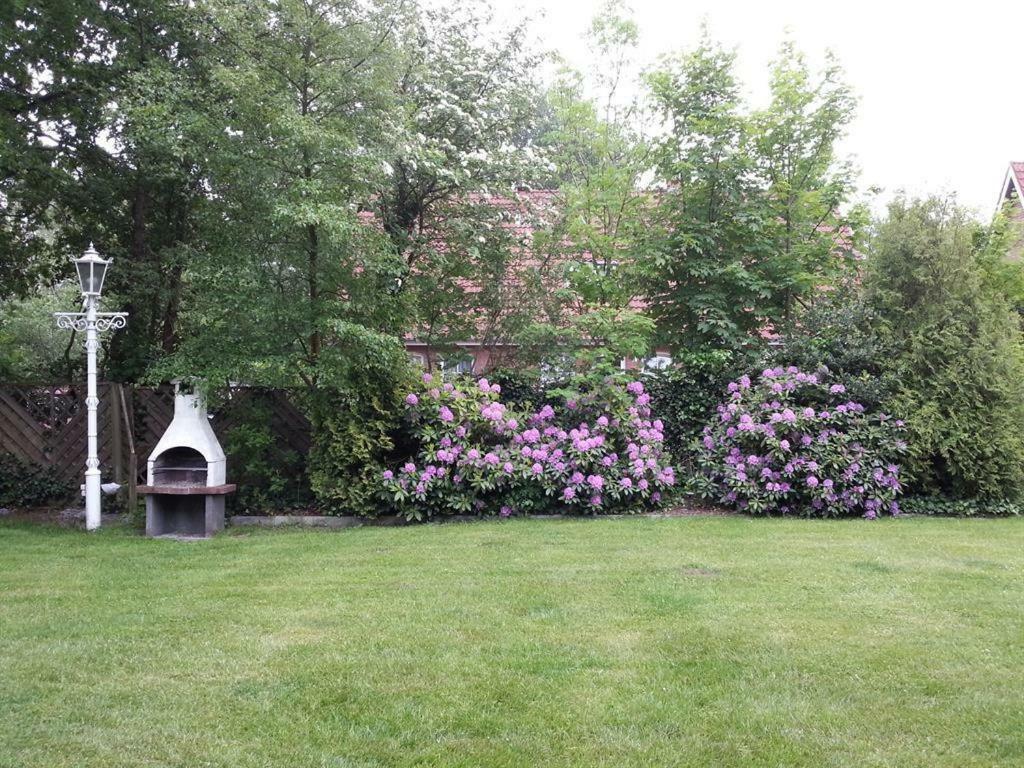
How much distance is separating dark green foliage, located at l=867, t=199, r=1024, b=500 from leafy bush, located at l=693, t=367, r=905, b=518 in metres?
0.48

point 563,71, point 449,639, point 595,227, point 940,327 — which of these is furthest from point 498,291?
point 449,639

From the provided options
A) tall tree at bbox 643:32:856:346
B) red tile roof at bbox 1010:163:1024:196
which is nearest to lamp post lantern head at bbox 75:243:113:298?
tall tree at bbox 643:32:856:346

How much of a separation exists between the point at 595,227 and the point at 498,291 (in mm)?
1608

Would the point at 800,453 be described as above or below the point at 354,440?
Result: below

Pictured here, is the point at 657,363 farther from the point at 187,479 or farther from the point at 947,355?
the point at 187,479

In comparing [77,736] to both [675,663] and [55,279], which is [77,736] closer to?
[675,663]

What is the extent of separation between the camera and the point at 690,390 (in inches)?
391

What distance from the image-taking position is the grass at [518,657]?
2.75 metres

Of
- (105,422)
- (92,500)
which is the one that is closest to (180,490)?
(92,500)

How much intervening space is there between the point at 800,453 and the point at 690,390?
5.82 feet

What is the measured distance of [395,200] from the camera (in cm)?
939

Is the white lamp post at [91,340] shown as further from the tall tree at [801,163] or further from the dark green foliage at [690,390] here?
the tall tree at [801,163]

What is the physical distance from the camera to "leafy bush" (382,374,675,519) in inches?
320

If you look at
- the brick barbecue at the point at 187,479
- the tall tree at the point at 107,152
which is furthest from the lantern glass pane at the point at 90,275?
the brick barbecue at the point at 187,479
